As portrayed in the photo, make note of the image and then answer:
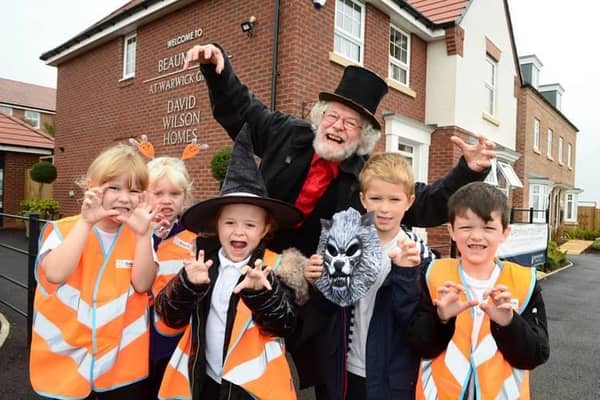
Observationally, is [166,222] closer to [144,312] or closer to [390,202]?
[144,312]

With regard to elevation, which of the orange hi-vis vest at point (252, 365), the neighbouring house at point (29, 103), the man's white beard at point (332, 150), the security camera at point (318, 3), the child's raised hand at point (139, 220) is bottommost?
the orange hi-vis vest at point (252, 365)

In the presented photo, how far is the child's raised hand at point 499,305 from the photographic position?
1.40 m

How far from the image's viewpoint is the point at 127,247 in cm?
192

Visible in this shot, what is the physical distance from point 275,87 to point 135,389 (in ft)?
19.3

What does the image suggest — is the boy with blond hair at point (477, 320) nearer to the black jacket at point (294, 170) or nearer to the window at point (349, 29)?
the black jacket at point (294, 170)

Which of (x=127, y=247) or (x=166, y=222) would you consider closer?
(x=127, y=247)

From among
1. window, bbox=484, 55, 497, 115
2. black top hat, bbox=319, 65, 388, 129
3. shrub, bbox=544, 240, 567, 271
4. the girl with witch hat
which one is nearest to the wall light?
black top hat, bbox=319, 65, 388, 129

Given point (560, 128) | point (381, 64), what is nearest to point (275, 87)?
point (381, 64)

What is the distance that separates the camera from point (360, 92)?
2383 mm

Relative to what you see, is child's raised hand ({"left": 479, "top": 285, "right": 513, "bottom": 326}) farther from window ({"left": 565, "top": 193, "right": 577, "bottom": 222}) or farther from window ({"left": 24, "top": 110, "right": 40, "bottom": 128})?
window ({"left": 24, "top": 110, "right": 40, "bottom": 128})

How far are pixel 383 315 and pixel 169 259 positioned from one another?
1.08m

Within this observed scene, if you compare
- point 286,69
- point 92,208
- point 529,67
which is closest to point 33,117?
point 286,69

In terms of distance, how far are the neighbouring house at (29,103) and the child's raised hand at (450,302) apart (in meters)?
32.0

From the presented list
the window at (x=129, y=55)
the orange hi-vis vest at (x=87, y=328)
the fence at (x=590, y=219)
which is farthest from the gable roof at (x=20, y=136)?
the fence at (x=590, y=219)
